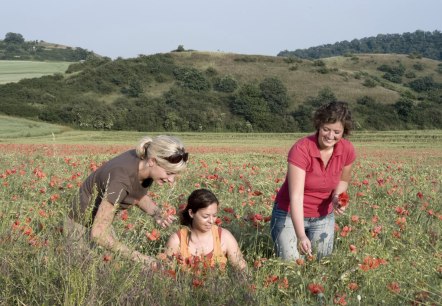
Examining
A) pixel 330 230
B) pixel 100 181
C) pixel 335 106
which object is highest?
pixel 335 106

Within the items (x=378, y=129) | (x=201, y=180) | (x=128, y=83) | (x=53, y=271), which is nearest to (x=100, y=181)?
(x=53, y=271)

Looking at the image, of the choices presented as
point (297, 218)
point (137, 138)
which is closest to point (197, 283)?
point (297, 218)

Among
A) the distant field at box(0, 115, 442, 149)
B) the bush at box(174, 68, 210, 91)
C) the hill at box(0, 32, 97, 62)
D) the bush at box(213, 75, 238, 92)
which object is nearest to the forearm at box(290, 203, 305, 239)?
the distant field at box(0, 115, 442, 149)

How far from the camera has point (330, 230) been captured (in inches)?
182

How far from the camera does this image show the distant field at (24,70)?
64500 millimetres

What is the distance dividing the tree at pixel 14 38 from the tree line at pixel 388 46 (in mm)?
65720

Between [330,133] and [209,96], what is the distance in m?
54.7

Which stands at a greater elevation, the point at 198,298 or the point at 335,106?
the point at 335,106

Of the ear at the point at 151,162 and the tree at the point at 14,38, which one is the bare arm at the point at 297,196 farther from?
the tree at the point at 14,38

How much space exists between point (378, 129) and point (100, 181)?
167ft

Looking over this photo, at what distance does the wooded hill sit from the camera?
170 ft

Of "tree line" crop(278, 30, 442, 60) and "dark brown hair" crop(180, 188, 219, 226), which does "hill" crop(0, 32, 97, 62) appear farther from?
"dark brown hair" crop(180, 188, 219, 226)

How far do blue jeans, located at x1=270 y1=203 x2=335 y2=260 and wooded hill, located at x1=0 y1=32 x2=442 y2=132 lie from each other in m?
46.0

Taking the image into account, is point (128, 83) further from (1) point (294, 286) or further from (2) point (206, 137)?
(1) point (294, 286)
